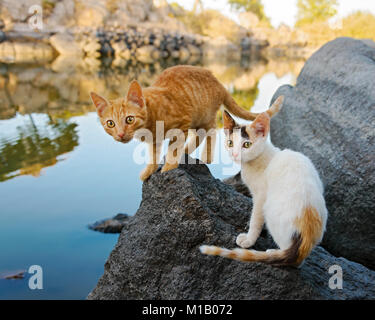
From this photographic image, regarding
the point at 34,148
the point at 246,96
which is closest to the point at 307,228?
the point at 34,148

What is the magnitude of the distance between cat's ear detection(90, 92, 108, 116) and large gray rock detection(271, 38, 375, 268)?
215 cm

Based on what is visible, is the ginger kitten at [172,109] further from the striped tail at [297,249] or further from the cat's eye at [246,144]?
the striped tail at [297,249]

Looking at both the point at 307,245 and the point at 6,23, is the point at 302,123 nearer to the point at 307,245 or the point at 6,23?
the point at 307,245

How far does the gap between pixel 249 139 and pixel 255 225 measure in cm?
52

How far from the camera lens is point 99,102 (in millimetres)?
2355

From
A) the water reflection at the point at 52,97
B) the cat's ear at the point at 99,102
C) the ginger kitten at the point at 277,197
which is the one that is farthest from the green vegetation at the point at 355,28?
the cat's ear at the point at 99,102

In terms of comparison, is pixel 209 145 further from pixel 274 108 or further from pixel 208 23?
pixel 208 23

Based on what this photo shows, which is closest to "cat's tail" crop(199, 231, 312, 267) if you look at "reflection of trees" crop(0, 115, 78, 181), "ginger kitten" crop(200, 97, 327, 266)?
"ginger kitten" crop(200, 97, 327, 266)

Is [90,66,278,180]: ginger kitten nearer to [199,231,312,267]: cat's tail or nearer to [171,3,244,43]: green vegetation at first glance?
[199,231,312,267]: cat's tail

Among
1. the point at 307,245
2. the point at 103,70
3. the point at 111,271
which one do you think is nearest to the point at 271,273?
the point at 307,245

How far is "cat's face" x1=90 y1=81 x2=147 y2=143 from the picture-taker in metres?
2.35

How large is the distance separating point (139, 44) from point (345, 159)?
23.1 m

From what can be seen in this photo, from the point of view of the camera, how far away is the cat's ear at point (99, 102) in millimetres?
2346

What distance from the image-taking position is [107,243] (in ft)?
14.8
